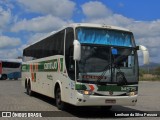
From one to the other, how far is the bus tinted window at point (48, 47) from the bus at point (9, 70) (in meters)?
35.1

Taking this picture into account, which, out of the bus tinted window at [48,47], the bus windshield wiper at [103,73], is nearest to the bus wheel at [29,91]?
the bus tinted window at [48,47]

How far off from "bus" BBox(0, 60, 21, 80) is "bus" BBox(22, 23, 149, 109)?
4472 cm

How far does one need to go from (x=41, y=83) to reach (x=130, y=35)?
23.3 ft

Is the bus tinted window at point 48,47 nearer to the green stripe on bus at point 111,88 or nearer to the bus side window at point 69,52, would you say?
the bus side window at point 69,52

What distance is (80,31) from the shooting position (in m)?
14.0

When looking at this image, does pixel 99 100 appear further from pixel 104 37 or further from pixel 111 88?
pixel 104 37

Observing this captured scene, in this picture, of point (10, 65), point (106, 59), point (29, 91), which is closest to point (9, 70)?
point (10, 65)

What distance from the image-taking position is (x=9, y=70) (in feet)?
195

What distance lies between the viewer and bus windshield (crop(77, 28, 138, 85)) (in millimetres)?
13375

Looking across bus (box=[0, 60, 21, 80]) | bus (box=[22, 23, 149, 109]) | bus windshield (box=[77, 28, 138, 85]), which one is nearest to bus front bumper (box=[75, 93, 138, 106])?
bus (box=[22, 23, 149, 109])

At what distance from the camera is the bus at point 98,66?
1330 centimetres

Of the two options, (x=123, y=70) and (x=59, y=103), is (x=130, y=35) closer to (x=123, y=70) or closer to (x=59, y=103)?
(x=123, y=70)

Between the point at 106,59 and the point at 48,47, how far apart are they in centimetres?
542

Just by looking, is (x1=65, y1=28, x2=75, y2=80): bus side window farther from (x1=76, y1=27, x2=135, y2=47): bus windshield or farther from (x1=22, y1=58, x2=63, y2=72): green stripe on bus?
(x1=22, y1=58, x2=63, y2=72): green stripe on bus
